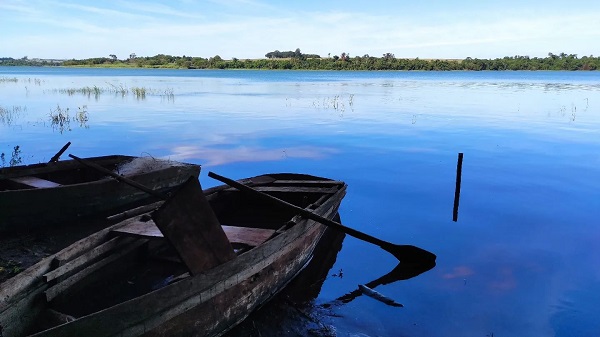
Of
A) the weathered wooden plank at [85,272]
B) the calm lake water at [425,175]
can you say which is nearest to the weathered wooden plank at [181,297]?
the calm lake water at [425,175]

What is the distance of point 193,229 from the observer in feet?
18.5

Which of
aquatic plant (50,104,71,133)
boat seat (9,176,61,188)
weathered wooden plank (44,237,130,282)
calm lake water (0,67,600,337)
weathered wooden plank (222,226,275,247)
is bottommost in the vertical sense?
calm lake water (0,67,600,337)

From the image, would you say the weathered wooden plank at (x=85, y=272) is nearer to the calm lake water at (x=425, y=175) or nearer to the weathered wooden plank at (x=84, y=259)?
the weathered wooden plank at (x=84, y=259)

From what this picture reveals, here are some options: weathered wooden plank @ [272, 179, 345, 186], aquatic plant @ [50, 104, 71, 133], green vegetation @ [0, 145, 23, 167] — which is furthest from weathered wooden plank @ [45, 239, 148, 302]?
aquatic plant @ [50, 104, 71, 133]

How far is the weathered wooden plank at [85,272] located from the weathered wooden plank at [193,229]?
169 centimetres

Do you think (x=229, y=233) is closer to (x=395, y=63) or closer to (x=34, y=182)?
(x=34, y=182)

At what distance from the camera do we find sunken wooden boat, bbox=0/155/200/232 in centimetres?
874

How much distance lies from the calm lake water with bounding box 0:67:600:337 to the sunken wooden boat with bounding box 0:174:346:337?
0.97 metres

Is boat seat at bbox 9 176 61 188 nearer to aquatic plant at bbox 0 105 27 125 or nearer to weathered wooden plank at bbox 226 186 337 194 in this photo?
weathered wooden plank at bbox 226 186 337 194

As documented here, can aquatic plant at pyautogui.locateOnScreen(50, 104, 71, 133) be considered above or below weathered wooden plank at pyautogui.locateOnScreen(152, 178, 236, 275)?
below

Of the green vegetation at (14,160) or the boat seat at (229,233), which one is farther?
the green vegetation at (14,160)

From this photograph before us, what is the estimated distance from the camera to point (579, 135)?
24.7 m

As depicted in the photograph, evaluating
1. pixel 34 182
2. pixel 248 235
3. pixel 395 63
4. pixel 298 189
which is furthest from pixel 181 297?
pixel 395 63

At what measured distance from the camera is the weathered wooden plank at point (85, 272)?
18.3 feet
